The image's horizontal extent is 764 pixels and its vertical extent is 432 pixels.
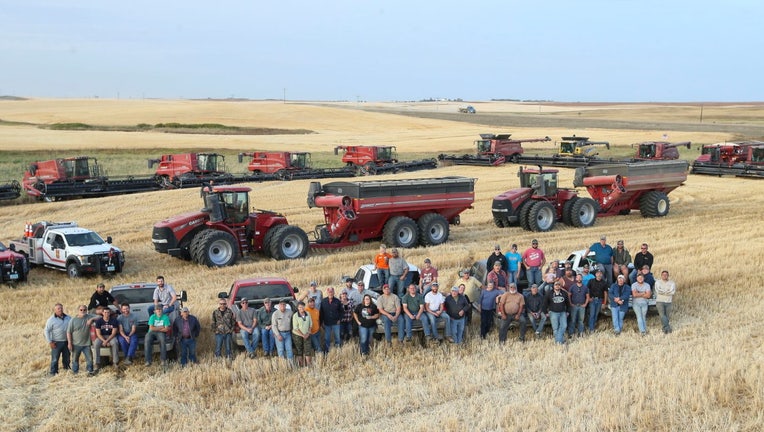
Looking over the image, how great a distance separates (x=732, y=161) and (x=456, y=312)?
1369 inches

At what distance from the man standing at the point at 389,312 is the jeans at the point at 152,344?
3.37m

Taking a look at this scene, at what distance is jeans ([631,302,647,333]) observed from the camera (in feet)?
45.4

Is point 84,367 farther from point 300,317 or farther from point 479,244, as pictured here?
point 479,244

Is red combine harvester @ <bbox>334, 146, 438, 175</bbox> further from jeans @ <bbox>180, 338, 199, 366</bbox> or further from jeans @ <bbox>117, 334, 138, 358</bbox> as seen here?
jeans @ <bbox>117, 334, 138, 358</bbox>

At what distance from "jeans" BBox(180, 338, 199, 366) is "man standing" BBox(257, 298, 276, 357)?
3.39 ft

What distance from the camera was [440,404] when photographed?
35.6ft

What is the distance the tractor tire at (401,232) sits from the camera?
21.8 m

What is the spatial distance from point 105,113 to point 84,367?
86.5m

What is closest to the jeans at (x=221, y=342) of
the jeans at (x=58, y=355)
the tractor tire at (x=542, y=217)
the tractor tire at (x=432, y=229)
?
the jeans at (x=58, y=355)

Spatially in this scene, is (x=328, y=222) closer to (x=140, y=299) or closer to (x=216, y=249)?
(x=216, y=249)

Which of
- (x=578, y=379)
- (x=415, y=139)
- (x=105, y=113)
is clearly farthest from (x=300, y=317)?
(x=105, y=113)

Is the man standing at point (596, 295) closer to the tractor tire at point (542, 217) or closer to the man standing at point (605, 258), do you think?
the man standing at point (605, 258)

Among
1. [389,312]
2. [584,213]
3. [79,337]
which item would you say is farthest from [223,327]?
[584,213]

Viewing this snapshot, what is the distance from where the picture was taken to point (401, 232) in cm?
2200
